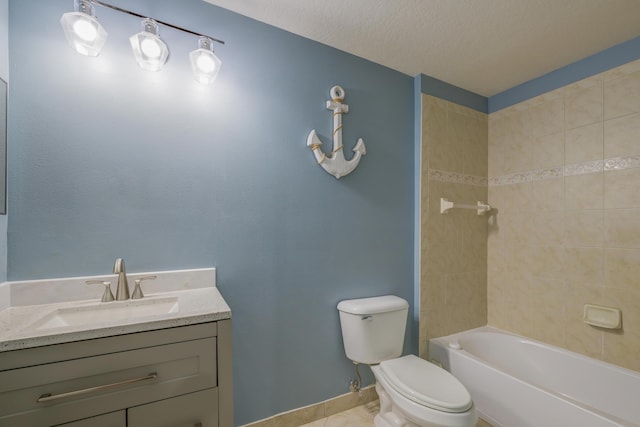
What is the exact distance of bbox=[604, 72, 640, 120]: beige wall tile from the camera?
1594 millimetres

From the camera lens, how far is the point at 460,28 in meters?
1.55

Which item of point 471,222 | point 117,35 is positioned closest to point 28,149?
point 117,35

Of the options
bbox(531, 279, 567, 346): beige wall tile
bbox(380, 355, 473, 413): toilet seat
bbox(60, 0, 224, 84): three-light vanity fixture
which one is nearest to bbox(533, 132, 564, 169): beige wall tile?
bbox(531, 279, 567, 346): beige wall tile

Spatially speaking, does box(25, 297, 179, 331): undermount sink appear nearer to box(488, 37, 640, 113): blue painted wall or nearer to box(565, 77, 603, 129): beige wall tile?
box(565, 77, 603, 129): beige wall tile

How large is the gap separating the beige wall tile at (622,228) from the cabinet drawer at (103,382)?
2349 millimetres

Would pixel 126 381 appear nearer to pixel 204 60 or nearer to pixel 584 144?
pixel 204 60

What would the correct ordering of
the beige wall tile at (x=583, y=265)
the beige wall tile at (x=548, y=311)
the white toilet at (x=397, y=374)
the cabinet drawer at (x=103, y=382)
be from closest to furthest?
the cabinet drawer at (x=103, y=382)
the white toilet at (x=397, y=374)
the beige wall tile at (x=583, y=265)
the beige wall tile at (x=548, y=311)

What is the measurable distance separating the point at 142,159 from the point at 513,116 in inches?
105

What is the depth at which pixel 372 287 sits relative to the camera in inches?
73.1

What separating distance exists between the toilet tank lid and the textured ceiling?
1637 millimetres

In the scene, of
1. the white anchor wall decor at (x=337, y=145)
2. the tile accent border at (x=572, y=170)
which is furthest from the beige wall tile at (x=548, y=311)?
the white anchor wall decor at (x=337, y=145)

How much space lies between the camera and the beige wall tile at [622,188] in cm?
160

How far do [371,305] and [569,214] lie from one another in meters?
1.56

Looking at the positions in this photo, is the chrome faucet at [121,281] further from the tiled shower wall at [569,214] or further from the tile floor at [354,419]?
the tiled shower wall at [569,214]
